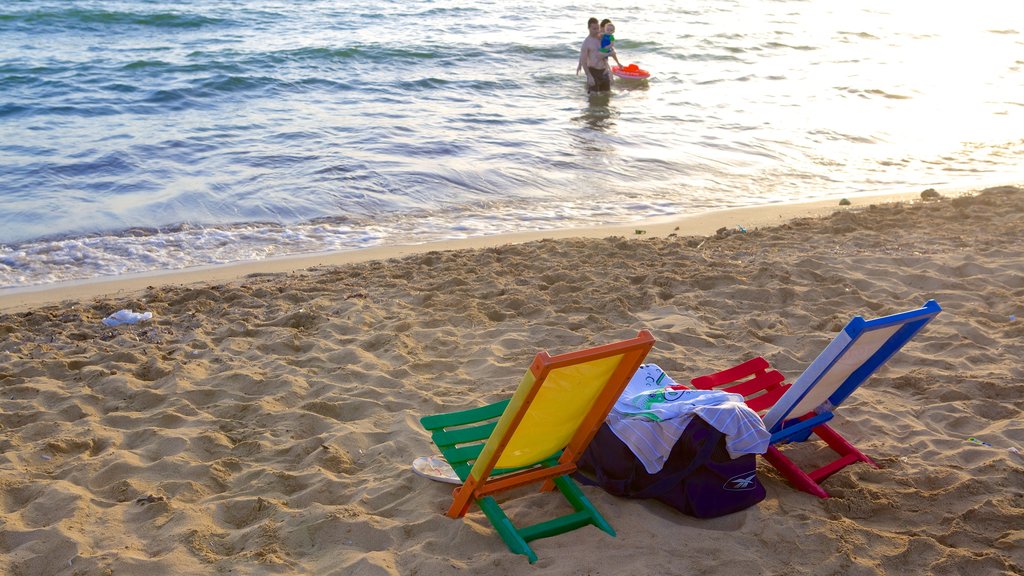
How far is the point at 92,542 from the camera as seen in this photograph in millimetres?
3215

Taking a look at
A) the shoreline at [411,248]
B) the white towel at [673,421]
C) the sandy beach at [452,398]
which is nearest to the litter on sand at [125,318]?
the sandy beach at [452,398]

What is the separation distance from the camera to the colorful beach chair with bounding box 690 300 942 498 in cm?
331

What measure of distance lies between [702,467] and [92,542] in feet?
8.10

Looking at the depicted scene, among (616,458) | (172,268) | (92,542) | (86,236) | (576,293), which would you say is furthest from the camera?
(86,236)

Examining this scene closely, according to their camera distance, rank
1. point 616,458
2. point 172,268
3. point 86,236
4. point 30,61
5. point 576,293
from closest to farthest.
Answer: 1. point 616,458
2. point 576,293
3. point 172,268
4. point 86,236
5. point 30,61

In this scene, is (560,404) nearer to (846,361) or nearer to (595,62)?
(846,361)

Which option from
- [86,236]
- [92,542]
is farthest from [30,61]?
[92,542]

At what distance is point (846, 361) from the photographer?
3449 mm

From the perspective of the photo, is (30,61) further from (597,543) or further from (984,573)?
(984,573)

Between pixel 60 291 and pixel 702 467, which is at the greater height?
pixel 702 467

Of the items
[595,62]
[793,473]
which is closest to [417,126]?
[595,62]

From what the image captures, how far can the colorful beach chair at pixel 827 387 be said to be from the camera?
3.31 m

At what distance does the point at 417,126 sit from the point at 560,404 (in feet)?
32.5

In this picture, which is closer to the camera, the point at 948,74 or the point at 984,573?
the point at 984,573
